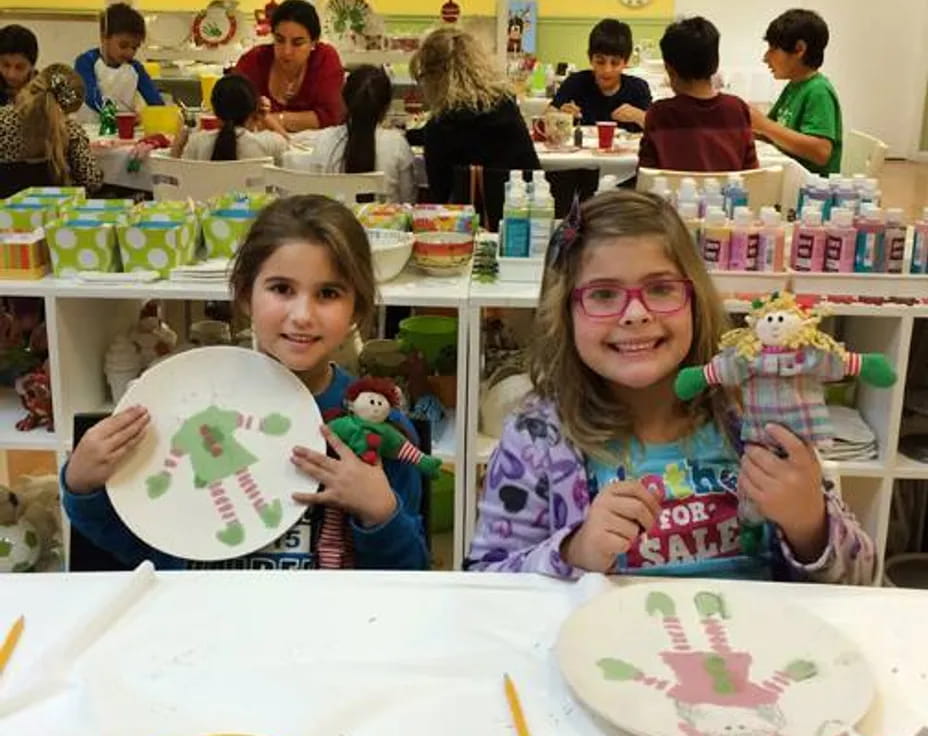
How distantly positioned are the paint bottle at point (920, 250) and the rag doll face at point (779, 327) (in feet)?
4.20

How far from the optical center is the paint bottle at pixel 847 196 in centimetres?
235

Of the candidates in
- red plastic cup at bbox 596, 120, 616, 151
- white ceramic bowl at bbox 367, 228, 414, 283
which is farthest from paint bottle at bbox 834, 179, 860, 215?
red plastic cup at bbox 596, 120, 616, 151

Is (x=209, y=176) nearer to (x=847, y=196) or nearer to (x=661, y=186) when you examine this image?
(x=661, y=186)

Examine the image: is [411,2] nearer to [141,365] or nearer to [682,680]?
[141,365]

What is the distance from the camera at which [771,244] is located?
7.43 ft

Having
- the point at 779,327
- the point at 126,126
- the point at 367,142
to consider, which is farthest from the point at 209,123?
the point at 779,327

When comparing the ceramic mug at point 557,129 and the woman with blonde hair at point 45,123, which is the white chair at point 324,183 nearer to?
the woman with blonde hair at point 45,123

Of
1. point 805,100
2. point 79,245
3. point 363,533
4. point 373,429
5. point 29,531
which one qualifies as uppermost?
point 805,100

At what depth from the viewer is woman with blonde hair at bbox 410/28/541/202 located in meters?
3.50

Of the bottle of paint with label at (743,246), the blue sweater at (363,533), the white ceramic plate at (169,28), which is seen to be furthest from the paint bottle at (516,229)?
the white ceramic plate at (169,28)

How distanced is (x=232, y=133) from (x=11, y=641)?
2.68 metres

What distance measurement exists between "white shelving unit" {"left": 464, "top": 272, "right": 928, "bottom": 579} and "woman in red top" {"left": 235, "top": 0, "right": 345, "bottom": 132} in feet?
8.19

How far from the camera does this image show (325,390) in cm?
157

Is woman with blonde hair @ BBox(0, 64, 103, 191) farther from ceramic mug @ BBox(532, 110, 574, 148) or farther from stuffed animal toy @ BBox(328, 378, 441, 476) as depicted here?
stuffed animal toy @ BBox(328, 378, 441, 476)
